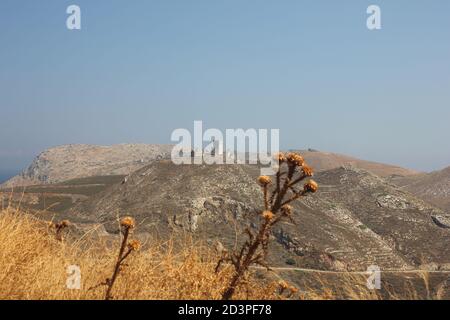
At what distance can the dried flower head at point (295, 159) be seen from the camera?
22.0ft

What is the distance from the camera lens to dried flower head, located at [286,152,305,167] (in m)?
6.70

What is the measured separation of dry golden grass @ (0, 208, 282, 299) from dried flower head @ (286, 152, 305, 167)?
1.63 metres

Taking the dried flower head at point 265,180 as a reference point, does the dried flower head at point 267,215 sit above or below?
below

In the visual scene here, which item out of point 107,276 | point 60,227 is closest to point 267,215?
point 107,276

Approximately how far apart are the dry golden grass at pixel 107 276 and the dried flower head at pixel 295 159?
1631 millimetres

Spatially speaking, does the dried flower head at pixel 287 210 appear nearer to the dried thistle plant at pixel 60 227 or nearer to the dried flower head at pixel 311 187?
the dried flower head at pixel 311 187

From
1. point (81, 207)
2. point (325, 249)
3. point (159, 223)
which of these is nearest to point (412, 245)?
point (325, 249)

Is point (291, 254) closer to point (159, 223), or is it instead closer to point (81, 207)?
point (159, 223)

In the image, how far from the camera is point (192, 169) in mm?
114438

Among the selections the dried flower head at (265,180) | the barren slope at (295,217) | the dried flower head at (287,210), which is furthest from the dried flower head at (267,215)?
the barren slope at (295,217)

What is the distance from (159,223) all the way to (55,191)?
238 ft

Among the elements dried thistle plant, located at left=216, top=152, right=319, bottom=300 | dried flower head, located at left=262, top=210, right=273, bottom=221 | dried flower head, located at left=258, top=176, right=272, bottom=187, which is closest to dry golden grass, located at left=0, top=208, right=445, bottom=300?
dried thistle plant, located at left=216, top=152, right=319, bottom=300

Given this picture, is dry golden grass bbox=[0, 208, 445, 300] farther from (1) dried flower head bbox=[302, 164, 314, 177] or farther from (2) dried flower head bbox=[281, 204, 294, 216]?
(1) dried flower head bbox=[302, 164, 314, 177]
